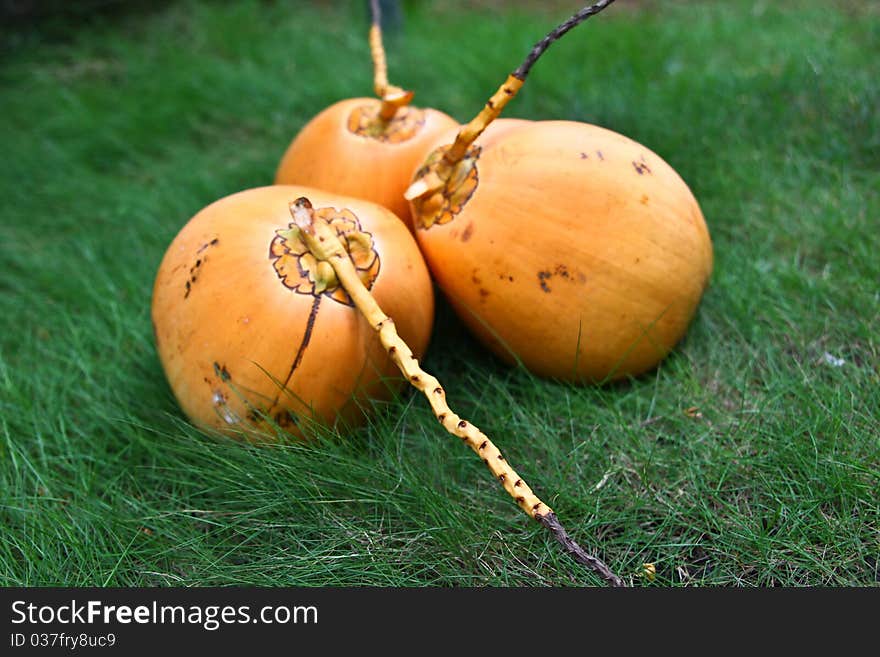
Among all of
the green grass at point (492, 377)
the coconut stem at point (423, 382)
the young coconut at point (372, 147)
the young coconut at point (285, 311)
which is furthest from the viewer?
the young coconut at point (372, 147)

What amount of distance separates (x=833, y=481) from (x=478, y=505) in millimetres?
661

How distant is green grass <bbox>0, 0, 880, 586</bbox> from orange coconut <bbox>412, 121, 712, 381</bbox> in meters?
0.13

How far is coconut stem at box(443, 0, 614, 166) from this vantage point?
1.63 metres

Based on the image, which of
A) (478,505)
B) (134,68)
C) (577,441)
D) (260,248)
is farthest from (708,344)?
(134,68)

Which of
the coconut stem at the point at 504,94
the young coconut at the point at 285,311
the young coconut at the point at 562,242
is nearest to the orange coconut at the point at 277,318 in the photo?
the young coconut at the point at 285,311

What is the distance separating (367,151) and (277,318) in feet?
2.11

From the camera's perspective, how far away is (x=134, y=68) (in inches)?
148

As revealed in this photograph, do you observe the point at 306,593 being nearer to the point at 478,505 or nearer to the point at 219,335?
the point at 478,505

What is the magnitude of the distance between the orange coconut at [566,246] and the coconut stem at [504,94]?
2.0 inches

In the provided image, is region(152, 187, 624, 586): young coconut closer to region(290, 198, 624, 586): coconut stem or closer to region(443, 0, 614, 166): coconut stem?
region(290, 198, 624, 586): coconut stem

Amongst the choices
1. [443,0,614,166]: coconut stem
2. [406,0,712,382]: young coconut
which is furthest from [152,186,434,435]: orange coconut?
[443,0,614,166]: coconut stem

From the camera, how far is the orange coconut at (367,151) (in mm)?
2135

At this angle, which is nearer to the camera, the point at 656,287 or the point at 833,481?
the point at 833,481

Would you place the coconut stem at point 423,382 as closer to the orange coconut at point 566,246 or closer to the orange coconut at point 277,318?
the orange coconut at point 277,318
